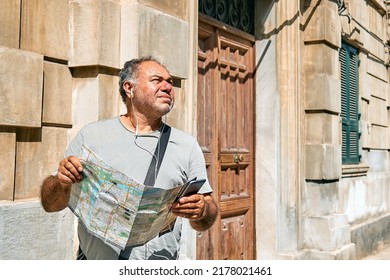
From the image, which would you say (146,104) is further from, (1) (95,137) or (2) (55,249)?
(2) (55,249)

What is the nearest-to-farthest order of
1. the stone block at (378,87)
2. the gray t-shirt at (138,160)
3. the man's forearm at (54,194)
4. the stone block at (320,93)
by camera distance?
the man's forearm at (54,194)
the gray t-shirt at (138,160)
the stone block at (320,93)
the stone block at (378,87)

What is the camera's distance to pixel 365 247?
8797 millimetres

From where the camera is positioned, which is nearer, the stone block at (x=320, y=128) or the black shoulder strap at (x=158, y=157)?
the black shoulder strap at (x=158, y=157)

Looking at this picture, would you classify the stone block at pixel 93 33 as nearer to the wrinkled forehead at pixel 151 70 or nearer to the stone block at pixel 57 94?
the stone block at pixel 57 94

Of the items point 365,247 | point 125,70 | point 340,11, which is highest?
point 340,11

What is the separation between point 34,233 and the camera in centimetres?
362

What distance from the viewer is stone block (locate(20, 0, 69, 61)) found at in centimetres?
376

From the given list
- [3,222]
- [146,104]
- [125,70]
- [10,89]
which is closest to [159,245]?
[146,104]

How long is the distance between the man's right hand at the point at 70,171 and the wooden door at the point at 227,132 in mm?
3370

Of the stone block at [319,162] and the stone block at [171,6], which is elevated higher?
the stone block at [171,6]

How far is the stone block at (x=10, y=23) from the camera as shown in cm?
356

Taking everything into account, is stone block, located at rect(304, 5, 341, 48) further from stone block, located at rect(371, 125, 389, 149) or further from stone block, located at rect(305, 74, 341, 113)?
stone block, located at rect(371, 125, 389, 149)

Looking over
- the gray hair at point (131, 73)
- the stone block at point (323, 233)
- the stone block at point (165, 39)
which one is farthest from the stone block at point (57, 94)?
the stone block at point (323, 233)

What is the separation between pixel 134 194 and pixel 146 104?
2.09ft
